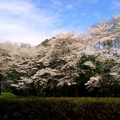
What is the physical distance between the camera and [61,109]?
7.03 meters

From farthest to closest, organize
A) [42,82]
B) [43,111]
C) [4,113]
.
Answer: [42,82], [4,113], [43,111]

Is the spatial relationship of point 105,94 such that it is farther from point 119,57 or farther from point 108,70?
point 119,57

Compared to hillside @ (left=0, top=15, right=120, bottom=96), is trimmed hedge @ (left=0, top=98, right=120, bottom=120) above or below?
below

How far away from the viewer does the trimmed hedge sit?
6199mm

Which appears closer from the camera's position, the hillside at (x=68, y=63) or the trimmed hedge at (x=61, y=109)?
the trimmed hedge at (x=61, y=109)

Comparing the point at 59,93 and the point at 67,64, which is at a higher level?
the point at 67,64

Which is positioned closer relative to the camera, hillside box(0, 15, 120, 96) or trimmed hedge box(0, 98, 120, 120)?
trimmed hedge box(0, 98, 120, 120)

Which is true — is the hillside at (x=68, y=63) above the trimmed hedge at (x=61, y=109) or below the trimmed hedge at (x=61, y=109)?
above

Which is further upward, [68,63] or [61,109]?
[68,63]

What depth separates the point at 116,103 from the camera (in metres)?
6.08

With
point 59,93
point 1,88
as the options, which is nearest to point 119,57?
point 59,93

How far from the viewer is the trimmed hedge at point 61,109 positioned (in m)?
6.20

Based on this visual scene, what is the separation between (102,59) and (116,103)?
28.4ft

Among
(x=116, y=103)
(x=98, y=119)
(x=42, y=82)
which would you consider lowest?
(x=98, y=119)
